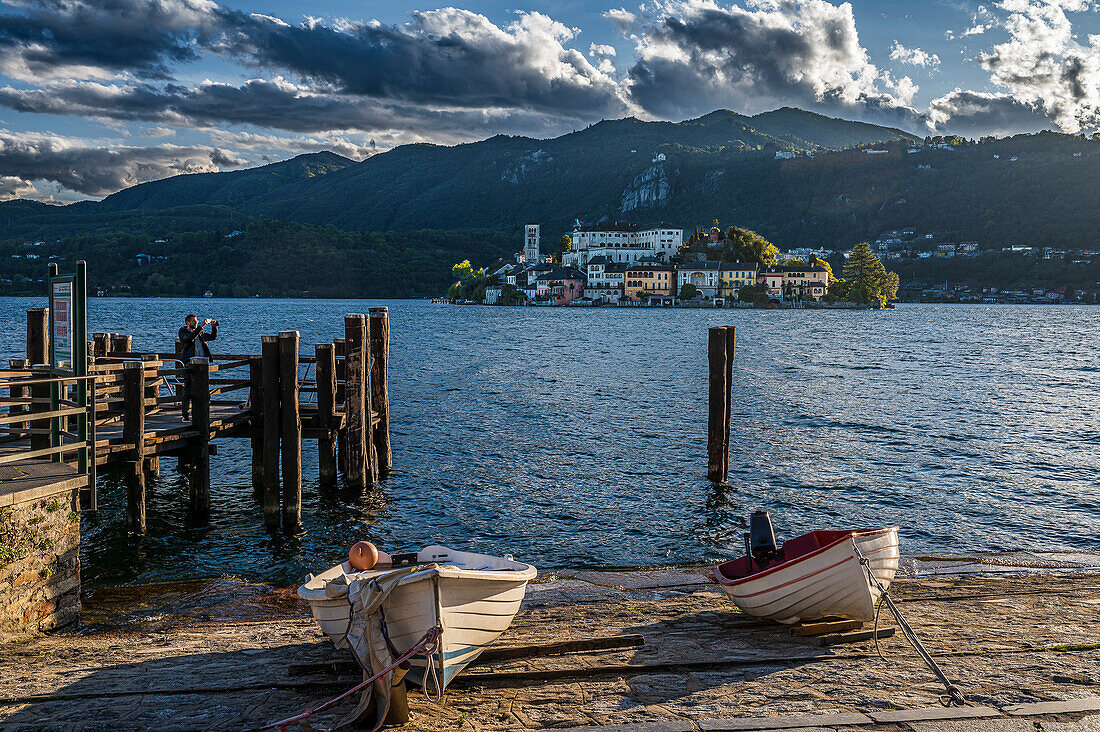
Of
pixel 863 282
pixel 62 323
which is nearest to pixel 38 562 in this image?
pixel 62 323

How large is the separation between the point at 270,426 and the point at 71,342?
5.02 metres

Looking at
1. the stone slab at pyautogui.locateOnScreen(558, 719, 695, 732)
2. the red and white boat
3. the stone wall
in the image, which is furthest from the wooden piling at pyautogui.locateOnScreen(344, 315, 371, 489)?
the stone slab at pyautogui.locateOnScreen(558, 719, 695, 732)

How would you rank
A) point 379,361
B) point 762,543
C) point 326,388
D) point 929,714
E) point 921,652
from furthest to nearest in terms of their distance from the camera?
point 379,361 → point 326,388 → point 762,543 → point 921,652 → point 929,714

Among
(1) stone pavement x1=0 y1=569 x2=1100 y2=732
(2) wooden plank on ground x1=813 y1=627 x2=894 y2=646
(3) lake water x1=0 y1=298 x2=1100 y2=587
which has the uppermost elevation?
(2) wooden plank on ground x1=813 y1=627 x2=894 y2=646

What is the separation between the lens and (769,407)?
39.3 meters

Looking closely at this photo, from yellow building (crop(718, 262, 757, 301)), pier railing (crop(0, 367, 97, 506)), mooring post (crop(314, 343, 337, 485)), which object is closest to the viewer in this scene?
pier railing (crop(0, 367, 97, 506))

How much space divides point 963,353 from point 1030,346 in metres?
14.8

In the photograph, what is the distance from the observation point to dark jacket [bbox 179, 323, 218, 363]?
714 inches

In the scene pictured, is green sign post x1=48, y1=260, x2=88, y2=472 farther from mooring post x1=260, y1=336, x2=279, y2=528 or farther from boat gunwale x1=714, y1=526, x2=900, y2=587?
boat gunwale x1=714, y1=526, x2=900, y2=587

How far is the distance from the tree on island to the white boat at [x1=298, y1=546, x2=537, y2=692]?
196 meters

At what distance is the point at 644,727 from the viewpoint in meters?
6.61

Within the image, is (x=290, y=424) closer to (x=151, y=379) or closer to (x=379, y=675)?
(x=151, y=379)

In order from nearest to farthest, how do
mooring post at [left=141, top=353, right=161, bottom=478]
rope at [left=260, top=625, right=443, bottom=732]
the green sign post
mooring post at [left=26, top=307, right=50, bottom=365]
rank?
1. rope at [left=260, top=625, right=443, bottom=732]
2. the green sign post
3. mooring post at [left=141, top=353, right=161, bottom=478]
4. mooring post at [left=26, top=307, right=50, bottom=365]

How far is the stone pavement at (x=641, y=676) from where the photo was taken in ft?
22.5
